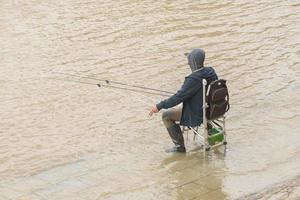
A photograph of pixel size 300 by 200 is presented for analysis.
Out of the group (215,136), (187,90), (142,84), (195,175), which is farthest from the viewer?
(142,84)

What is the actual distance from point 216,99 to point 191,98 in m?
0.34

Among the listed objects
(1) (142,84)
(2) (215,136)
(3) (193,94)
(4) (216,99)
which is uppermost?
(3) (193,94)

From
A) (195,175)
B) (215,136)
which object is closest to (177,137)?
(215,136)

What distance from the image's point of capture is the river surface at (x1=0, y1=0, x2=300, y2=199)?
8.31 metres

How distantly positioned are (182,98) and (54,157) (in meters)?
2.11

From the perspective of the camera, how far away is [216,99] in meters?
8.36

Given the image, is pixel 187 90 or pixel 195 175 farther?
pixel 187 90

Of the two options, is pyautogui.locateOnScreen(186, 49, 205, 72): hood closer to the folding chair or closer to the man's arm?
the man's arm

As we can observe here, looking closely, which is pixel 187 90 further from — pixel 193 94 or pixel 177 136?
pixel 177 136

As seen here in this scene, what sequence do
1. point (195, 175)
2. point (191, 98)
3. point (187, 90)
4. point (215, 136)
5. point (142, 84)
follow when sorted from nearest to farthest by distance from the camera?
point (195, 175)
point (187, 90)
point (191, 98)
point (215, 136)
point (142, 84)

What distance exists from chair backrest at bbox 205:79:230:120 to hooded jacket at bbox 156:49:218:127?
0.46 feet

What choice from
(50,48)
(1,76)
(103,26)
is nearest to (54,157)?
(1,76)

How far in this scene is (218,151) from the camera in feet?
29.0

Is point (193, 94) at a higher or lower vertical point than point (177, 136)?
higher
